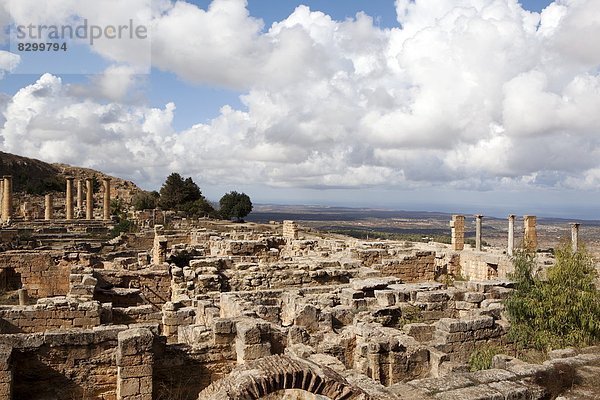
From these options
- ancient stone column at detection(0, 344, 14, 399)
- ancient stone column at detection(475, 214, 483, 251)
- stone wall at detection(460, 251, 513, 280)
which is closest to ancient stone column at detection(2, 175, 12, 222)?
ancient stone column at detection(475, 214, 483, 251)

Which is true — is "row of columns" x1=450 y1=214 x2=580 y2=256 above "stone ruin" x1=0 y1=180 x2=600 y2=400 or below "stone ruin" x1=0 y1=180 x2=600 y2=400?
above

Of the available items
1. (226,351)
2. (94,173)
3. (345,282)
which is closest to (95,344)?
(226,351)

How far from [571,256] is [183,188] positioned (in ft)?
218

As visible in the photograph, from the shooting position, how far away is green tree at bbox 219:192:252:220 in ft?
245

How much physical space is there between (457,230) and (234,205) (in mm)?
52294

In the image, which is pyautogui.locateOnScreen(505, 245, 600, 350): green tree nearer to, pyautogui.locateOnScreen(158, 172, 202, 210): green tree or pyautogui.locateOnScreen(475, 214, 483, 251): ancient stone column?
pyautogui.locateOnScreen(475, 214, 483, 251): ancient stone column

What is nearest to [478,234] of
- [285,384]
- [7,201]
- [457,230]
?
[457,230]

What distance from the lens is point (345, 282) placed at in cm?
1662

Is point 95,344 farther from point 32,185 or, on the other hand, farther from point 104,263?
point 32,185

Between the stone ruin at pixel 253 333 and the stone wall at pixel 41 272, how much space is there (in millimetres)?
43

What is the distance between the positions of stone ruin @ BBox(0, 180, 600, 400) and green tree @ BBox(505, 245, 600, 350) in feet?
1.90

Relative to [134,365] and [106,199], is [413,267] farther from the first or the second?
[106,199]

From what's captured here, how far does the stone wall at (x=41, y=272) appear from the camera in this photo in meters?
20.0

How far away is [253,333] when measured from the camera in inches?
329
